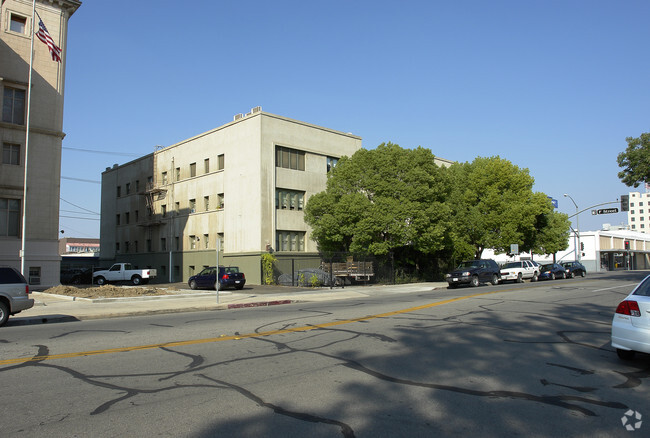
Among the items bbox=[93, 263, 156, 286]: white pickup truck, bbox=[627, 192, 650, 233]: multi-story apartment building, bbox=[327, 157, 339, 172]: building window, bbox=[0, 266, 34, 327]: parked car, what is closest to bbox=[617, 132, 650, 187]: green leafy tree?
bbox=[327, 157, 339, 172]: building window

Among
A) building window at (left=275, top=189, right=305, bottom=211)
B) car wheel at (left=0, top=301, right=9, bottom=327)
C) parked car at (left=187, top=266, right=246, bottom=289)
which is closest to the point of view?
car wheel at (left=0, top=301, right=9, bottom=327)

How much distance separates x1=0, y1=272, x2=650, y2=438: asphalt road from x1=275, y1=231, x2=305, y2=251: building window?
961 inches

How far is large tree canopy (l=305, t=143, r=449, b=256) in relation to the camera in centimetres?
3167

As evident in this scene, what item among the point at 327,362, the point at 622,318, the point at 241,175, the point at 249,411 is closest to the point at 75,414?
the point at 249,411

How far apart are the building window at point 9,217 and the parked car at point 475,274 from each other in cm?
2676

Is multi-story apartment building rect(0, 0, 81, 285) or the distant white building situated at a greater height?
multi-story apartment building rect(0, 0, 81, 285)

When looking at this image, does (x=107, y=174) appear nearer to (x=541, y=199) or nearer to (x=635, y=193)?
(x=541, y=199)

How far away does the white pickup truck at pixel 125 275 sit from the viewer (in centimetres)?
3881

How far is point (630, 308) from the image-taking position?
24.3ft

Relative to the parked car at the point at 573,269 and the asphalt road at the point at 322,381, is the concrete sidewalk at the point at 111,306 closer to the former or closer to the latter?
the asphalt road at the point at 322,381

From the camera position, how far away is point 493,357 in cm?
821

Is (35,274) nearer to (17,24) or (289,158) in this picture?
(17,24)

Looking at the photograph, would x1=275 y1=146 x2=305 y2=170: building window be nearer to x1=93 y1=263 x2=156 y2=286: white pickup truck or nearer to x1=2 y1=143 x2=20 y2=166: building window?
x1=93 y1=263 x2=156 y2=286: white pickup truck

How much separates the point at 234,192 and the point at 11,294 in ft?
81.8
